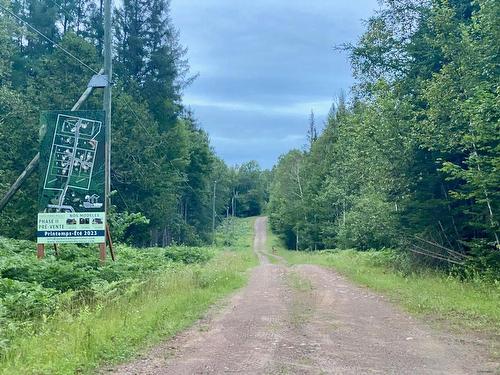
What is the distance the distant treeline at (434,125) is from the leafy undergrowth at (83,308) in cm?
806

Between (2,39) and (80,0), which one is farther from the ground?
(80,0)

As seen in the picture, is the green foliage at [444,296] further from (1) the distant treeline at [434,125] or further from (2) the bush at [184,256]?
(2) the bush at [184,256]

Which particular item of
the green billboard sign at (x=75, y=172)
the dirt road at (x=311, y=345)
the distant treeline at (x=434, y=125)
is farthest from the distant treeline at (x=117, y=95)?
the dirt road at (x=311, y=345)

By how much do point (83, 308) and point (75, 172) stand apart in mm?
5407

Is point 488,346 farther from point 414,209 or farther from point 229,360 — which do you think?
point 414,209

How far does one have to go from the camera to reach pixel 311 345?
793 centimetres

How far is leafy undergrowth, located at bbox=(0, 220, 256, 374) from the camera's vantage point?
22.0ft

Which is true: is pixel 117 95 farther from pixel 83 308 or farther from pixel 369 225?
pixel 83 308

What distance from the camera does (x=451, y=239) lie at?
19062mm

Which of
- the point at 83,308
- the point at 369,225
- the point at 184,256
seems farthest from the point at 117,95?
the point at 83,308

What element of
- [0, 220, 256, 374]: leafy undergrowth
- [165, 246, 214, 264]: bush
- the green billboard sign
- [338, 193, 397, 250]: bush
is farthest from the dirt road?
[165, 246, 214, 264]: bush

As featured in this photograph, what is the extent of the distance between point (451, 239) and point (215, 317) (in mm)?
11745

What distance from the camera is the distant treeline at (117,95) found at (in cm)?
2948

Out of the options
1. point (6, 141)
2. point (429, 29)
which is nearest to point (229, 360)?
point (429, 29)
